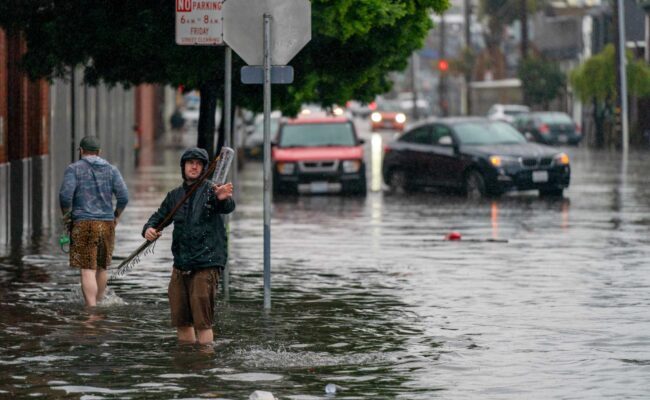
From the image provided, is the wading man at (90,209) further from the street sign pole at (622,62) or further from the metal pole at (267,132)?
the street sign pole at (622,62)

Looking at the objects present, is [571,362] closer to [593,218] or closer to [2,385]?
[2,385]

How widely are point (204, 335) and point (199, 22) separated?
3.79 m

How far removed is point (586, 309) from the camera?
14164 millimetres

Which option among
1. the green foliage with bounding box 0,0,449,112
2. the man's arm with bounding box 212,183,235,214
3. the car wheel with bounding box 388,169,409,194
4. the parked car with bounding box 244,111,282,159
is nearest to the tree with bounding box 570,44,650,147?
the parked car with bounding box 244,111,282,159

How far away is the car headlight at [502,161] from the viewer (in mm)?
30781

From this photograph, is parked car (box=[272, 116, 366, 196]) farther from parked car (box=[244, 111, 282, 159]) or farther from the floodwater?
parked car (box=[244, 111, 282, 159])

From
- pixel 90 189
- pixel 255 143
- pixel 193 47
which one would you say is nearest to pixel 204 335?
pixel 90 189

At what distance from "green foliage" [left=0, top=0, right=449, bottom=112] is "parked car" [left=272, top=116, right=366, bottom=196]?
40.6ft

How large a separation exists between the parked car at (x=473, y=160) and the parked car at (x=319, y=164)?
1.06 meters

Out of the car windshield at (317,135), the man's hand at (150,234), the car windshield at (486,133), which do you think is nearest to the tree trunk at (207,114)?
the man's hand at (150,234)

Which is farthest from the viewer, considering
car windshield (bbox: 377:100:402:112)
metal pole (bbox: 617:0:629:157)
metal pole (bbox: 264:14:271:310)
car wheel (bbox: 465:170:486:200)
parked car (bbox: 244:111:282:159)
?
car windshield (bbox: 377:100:402:112)

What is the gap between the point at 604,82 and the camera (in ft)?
219

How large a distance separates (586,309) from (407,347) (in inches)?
105

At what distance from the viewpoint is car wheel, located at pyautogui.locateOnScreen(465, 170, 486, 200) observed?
3123cm
